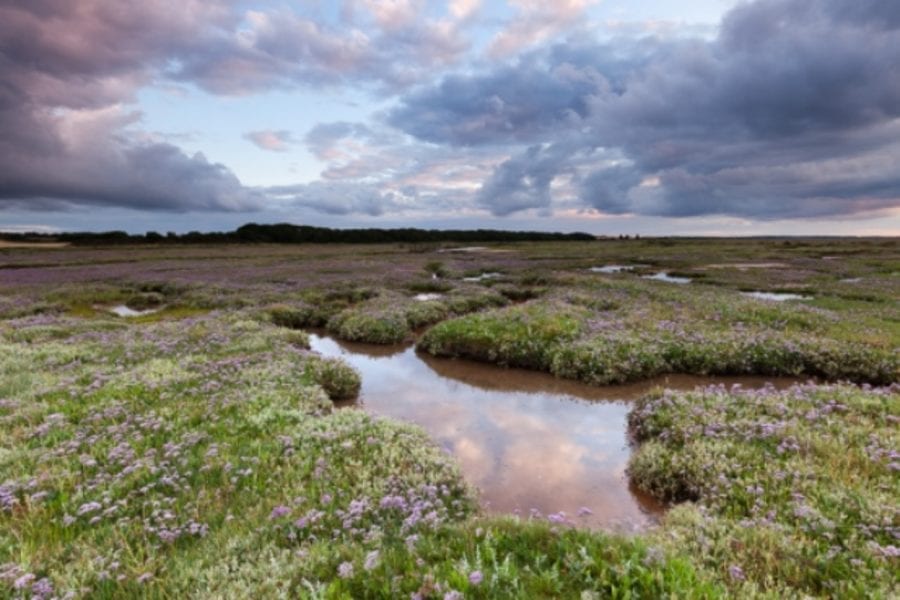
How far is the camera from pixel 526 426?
488 inches

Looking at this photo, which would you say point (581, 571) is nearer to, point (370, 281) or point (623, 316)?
point (623, 316)

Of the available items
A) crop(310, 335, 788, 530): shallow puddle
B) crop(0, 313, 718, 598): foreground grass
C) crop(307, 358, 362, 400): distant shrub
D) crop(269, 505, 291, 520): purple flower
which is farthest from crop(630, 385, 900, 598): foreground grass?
crop(307, 358, 362, 400): distant shrub

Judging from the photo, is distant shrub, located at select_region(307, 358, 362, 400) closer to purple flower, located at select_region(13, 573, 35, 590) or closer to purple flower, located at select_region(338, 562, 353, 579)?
purple flower, located at select_region(13, 573, 35, 590)

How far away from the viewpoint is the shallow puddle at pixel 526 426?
873 cm

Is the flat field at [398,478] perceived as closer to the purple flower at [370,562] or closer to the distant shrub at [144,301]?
the purple flower at [370,562]

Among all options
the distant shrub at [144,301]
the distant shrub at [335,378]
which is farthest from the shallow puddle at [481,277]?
the distant shrub at [335,378]

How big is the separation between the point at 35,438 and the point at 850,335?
2487 cm

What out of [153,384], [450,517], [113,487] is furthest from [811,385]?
[153,384]

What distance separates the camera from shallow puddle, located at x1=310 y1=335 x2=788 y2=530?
28.6 ft

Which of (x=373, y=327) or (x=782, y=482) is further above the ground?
(x=782, y=482)

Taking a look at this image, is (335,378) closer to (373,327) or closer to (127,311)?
(373,327)

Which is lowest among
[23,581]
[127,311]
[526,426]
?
[526,426]

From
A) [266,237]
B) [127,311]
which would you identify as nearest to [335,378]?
[127,311]

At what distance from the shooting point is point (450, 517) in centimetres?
701
